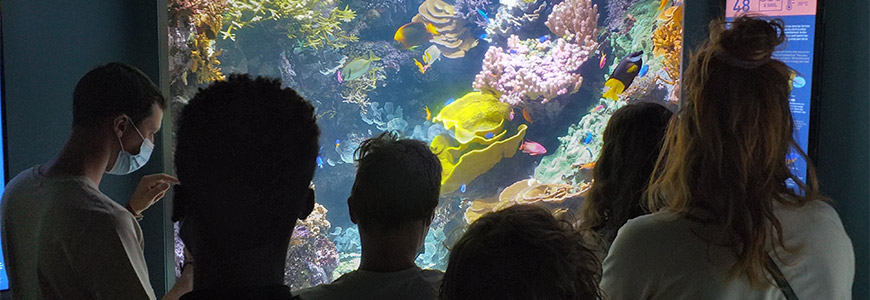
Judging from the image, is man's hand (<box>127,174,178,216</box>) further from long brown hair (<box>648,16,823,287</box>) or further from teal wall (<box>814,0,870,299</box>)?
teal wall (<box>814,0,870,299</box>)

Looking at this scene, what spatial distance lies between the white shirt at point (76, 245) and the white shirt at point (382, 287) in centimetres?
64

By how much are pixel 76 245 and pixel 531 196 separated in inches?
107

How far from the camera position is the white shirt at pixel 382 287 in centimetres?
151

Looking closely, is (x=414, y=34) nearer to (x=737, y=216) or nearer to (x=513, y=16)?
(x=513, y=16)

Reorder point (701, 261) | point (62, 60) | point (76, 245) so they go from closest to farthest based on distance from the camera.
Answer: point (701, 261), point (76, 245), point (62, 60)

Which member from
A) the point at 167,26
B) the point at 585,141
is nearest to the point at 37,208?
the point at 167,26

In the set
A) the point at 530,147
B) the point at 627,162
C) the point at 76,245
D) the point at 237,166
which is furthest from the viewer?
the point at 530,147

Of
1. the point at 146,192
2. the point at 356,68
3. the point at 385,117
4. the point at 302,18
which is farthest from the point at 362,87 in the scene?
the point at 146,192

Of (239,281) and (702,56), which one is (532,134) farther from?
(239,281)

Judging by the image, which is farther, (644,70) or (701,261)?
(644,70)

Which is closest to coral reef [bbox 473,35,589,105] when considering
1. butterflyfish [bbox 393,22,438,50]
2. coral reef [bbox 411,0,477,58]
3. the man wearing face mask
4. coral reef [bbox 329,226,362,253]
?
coral reef [bbox 411,0,477,58]

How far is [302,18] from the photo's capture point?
11.9 ft

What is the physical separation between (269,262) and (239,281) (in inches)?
2.0

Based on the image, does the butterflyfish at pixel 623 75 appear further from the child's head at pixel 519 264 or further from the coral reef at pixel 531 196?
the child's head at pixel 519 264
